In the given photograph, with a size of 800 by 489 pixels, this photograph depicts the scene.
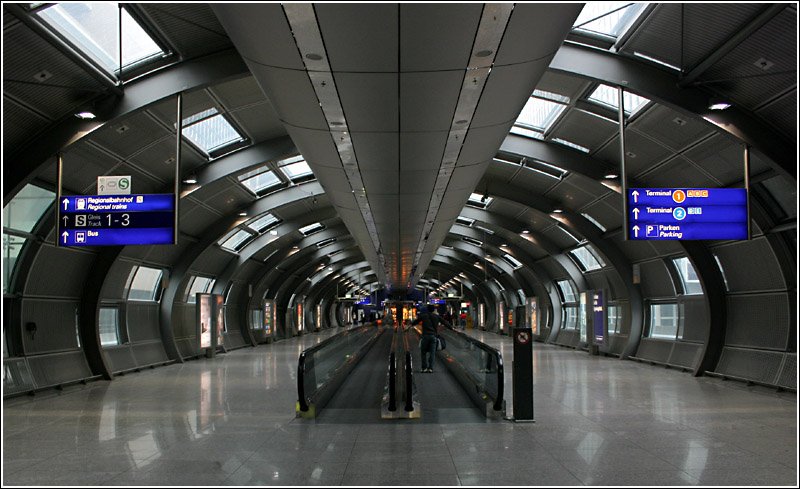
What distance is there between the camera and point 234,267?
1083 inches

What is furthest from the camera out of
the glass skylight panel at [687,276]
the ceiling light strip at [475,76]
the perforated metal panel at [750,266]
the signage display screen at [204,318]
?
the signage display screen at [204,318]

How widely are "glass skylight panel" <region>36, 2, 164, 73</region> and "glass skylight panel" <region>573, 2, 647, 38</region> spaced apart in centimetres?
695

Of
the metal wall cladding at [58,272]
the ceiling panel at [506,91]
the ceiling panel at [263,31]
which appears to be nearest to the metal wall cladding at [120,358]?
the metal wall cladding at [58,272]

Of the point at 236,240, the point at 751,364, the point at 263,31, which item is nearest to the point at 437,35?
the point at 263,31

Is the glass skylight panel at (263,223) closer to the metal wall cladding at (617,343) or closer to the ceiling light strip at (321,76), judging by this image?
the metal wall cladding at (617,343)

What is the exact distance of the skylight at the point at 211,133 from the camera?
48.4 feet

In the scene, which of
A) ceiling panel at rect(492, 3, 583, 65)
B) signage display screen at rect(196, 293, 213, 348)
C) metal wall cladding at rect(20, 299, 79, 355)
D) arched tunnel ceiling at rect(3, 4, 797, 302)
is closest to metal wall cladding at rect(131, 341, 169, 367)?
signage display screen at rect(196, 293, 213, 348)

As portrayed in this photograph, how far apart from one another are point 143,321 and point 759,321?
1696 centimetres

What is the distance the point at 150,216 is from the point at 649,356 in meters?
16.3

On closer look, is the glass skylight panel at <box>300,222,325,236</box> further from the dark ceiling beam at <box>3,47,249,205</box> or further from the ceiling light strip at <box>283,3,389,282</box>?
the dark ceiling beam at <box>3,47,249,205</box>

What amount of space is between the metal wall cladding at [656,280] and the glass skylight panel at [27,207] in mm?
16229

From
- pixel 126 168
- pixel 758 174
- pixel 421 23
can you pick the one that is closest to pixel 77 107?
pixel 126 168

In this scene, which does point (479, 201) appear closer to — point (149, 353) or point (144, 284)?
point (144, 284)

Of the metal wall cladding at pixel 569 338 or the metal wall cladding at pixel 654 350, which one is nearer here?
the metal wall cladding at pixel 654 350
